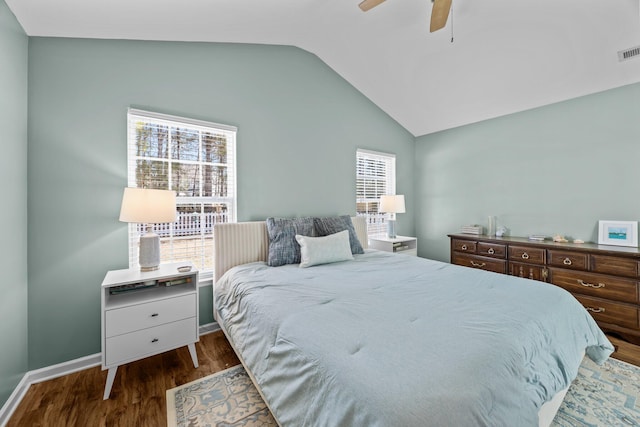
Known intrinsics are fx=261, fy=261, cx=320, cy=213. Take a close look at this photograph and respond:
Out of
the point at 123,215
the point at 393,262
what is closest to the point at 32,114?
the point at 123,215

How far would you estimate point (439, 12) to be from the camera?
6.25ft

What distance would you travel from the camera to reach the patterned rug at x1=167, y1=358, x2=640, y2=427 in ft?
5.07

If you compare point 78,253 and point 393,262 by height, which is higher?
point 78,253

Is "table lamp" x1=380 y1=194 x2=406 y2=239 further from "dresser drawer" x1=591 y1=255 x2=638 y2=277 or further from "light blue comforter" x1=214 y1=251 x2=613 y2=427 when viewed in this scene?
"dresser drawer" x1=591 y1=255 x2=638 y2=277

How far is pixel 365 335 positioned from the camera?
1.14 metres

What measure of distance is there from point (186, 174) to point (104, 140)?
66 cm

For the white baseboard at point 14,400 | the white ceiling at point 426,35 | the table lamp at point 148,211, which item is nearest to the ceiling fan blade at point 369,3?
the white ceiling at point 426,35

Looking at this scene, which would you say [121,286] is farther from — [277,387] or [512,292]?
[512,292]

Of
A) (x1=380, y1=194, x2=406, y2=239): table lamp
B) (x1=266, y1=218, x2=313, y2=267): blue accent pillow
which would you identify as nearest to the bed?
(x1=266, y1=218, x2=313, y2=267): blue accent pillow

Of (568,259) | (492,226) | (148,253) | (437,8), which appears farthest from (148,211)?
(492,226)

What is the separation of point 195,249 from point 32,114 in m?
1.56

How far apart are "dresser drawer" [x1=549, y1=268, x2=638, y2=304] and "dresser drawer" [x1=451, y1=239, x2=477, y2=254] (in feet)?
2.75

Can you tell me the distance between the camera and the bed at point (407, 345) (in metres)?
0.84

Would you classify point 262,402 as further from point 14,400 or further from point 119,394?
point 14,400
